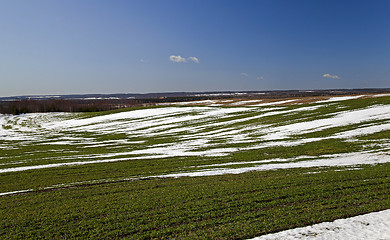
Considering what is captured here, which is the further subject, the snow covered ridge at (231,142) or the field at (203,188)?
the snow covered ridge at (231,142)

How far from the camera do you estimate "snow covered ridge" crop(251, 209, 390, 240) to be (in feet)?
38.5

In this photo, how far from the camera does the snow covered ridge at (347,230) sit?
11.8 m

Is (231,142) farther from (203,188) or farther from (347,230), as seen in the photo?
(347,230)

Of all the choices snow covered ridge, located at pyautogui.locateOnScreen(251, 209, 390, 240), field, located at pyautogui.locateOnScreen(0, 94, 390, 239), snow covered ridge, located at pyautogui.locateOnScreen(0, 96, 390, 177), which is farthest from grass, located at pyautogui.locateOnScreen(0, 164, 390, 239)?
snow covered ridge, located at pyautogui.locateOnScreen(0, 96, 390, 177)

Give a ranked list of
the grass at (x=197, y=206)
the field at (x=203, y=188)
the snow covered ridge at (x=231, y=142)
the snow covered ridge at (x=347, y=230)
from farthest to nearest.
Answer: the snow covered ridge at (x=231, y=142), the field at (x=203, y=188), the grass at (x=197, y=206), the snow covered ridge at (x=347, y=230)

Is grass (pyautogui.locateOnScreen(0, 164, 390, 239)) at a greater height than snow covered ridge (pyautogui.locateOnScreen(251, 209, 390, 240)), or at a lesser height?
A: lesser

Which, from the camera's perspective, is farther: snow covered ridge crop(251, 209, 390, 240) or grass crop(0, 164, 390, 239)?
grass crop(0, 164, 390, 239)

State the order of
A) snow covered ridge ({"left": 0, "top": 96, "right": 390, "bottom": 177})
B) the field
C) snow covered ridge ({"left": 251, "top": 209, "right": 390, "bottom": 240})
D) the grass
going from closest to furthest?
snow covered ridge ({"left": 251, "top": 209, "right": 390, "bottom": 240}) < the grass < the field < snow covered ridge ({"left": 0, "top": 96, "right": 390, "bottom": 177})

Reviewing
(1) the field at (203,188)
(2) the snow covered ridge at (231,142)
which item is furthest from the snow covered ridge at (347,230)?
(2) the snow covered ridge at (231,142)

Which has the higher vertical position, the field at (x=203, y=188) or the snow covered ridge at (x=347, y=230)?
the snow covered ridge at (x=347, y=230)

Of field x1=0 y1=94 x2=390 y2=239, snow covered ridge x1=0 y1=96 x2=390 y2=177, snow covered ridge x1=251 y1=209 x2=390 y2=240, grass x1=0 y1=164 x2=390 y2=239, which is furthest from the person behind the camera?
snow covered ridge x1=0 y1=96 x2=390 y2=177

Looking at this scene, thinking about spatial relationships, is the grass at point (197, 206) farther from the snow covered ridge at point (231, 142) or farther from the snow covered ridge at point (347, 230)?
the snow covered ridge at point (231, 142)

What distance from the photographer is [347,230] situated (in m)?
12.2

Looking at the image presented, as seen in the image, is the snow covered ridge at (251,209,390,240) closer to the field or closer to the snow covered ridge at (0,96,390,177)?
the field
